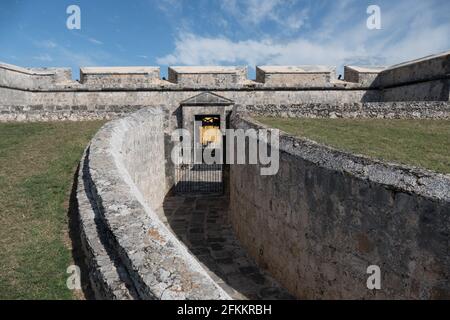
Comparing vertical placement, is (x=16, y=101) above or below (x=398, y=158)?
above

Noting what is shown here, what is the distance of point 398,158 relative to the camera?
18.4ft

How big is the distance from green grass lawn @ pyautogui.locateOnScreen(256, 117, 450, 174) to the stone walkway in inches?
127

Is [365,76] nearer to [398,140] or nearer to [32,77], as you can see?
[398,140]

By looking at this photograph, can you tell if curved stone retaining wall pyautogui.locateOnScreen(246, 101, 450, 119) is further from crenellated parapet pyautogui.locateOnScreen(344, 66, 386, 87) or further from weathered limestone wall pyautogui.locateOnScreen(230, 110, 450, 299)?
crenellated parapet pyautogui.locateOnScreen(344, 66, 386, 87)

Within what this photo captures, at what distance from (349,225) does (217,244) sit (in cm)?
466

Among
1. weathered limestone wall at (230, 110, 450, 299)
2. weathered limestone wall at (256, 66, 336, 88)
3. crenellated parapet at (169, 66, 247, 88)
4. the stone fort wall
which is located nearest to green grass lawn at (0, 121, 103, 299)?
weathered limestone wall at (230, 110, 450, 299)

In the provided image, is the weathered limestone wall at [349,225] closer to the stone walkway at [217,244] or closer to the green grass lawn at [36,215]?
the stone walkway at [217,244]

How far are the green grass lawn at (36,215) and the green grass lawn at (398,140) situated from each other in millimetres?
4453

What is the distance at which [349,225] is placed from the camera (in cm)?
424

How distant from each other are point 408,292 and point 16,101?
71.8 ft

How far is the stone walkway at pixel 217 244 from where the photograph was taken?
20.2ft

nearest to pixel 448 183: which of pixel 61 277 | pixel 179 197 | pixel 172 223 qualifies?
pixel 61 277
